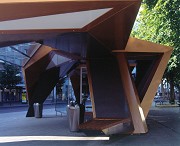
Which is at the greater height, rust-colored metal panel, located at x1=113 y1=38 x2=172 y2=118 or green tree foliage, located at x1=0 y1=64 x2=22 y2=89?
green tree foliage, located at x1=0 y1=64 x2=22 y2=89

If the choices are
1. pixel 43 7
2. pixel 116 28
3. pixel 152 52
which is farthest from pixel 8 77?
pixel 43 7

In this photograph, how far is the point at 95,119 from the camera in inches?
581

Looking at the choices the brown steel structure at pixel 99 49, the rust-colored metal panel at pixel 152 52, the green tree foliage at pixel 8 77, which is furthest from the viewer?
the green tree foliage at pixel 8 77

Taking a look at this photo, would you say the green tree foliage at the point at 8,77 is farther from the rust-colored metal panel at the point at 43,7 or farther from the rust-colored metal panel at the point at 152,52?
the rust-colored metal panel at the point at 43,7

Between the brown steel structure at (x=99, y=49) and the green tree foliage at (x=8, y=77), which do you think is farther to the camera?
the green tree foliage at (x=8, y=77)

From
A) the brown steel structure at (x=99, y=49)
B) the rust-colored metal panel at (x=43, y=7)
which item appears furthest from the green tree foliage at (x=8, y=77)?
the rust-colored metal panel at (x=43, y=7)

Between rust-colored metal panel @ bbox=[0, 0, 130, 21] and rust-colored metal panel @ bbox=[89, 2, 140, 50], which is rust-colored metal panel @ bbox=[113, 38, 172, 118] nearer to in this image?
rust-colored metal panel @ bbox=[89, 2, 140, 50]

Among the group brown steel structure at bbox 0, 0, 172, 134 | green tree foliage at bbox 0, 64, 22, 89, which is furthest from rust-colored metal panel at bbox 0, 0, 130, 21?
green tree foliage at bbox 0, 64, 22, 89

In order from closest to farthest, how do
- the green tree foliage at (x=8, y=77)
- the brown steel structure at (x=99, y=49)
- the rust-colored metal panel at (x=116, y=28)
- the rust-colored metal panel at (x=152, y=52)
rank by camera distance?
the brown steel structure at (x=99, y=49) < the rust-colored metal panel at (x=116, y=28) < the rust-colored metal panel at (x=152, y=52) < the green tree foliage at (x=8, y=77)

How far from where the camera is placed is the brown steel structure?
8.60 metres

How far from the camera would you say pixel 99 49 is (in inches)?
559

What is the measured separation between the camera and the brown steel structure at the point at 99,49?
339 inches

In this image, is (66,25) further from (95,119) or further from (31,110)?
(31,110)

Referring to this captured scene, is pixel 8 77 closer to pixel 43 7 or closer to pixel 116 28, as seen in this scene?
pixel 116 28
